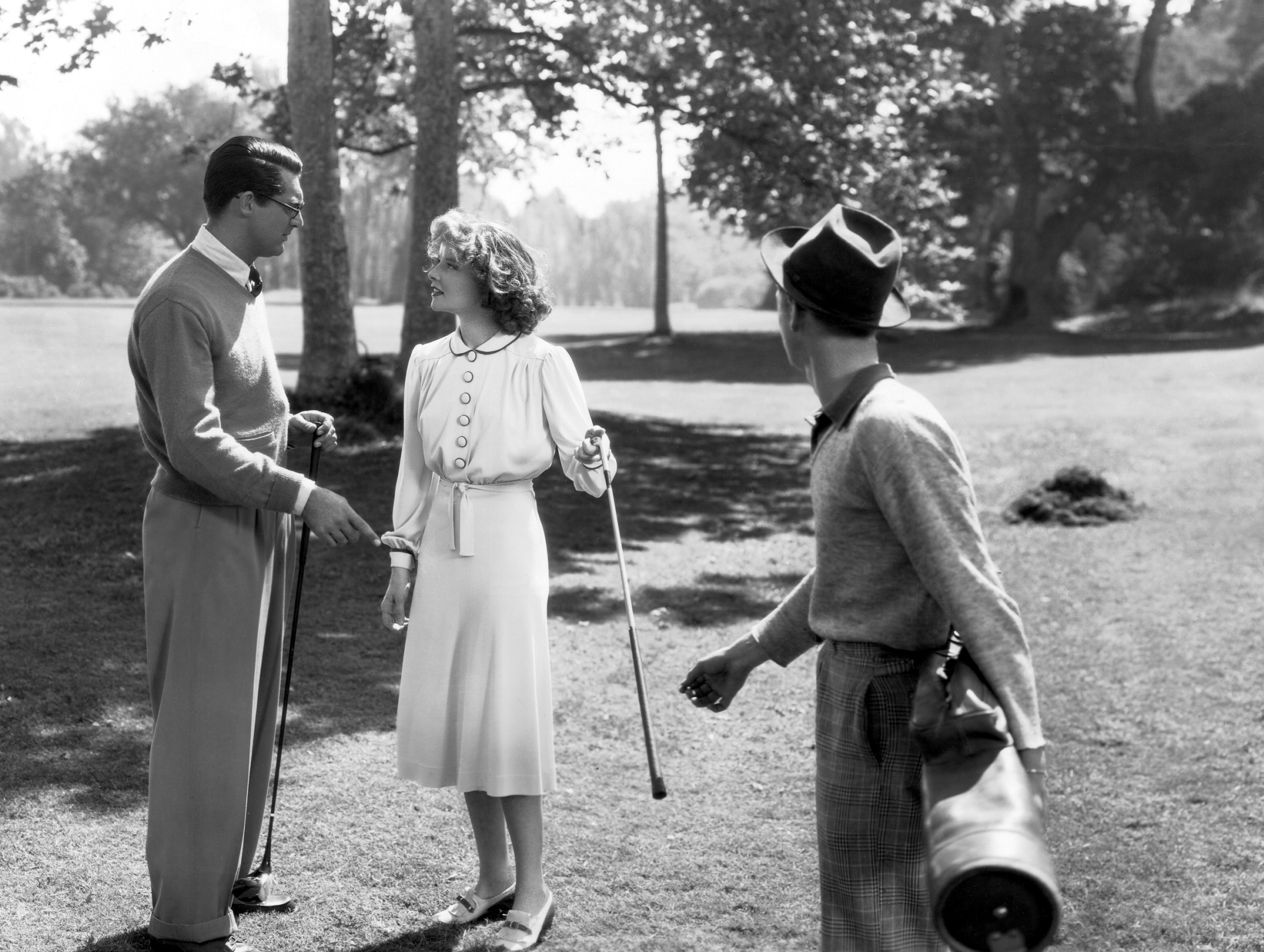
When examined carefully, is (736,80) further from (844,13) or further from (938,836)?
(938,836)

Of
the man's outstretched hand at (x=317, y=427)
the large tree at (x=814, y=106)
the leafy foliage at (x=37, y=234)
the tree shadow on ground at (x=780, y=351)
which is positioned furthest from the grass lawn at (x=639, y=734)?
the leafy foliage at (x=37, y=234)

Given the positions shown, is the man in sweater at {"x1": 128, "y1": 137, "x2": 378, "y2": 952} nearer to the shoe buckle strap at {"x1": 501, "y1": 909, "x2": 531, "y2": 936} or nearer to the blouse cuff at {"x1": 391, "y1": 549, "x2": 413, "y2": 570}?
the blouse cuff at {"x1": 391, "y1": 549, "x2": 413, "y2": 570}

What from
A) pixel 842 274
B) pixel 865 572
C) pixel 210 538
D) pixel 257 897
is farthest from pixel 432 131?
pixel 865 572

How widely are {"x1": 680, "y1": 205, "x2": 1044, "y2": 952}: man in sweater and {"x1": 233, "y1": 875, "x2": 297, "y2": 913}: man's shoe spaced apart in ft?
7.41

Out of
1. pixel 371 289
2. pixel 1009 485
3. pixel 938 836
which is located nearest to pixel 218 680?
pixel 938 836

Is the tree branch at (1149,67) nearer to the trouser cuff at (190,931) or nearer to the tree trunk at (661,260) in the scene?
the tree trunk at (661,260)

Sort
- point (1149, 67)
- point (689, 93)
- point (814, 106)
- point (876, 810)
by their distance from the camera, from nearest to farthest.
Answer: point (876, 810) → point (814, 106) → point (689, 93) → point (1149, 67)

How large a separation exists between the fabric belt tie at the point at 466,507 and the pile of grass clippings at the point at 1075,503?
10069mm

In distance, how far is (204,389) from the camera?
12.8 ft

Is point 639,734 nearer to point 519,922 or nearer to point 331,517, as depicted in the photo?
point 519,922

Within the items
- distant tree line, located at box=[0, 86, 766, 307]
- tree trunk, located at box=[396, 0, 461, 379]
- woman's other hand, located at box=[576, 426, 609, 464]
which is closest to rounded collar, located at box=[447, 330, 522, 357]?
woman's other hand, located at box=[576, 426, 609, 464]

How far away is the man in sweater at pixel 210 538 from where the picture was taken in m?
3.90

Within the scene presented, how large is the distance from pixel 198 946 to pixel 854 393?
2.53m

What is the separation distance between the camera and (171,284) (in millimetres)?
3916
